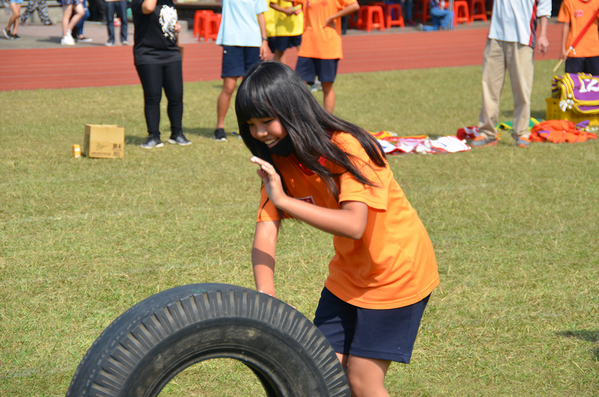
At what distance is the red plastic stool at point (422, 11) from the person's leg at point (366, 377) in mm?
21661

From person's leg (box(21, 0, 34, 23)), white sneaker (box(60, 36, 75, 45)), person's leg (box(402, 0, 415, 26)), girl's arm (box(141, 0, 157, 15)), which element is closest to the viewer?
girl's arm (box(141, 0, 157, 15))

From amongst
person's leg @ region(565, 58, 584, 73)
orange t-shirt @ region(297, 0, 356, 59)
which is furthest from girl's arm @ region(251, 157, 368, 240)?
person's leg @ region(565, 58, 584, 73)

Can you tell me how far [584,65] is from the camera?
7.87 metres

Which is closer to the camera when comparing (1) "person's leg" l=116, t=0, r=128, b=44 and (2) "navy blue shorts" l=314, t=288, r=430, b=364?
(2) "navy blue shorts" l=314, t=288, r=430, b=364

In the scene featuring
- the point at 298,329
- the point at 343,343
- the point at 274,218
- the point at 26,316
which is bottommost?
the point at 26,316

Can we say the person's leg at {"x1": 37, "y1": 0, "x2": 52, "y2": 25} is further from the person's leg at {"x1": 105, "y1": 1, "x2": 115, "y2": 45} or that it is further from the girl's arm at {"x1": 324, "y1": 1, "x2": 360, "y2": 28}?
the girl's arm at {"x1": 324, "y1": 1, "x2": 360, "y2": 28}

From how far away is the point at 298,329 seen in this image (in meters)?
1.64

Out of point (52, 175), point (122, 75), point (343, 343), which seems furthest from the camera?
point (122, 75)

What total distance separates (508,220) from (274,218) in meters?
2.91

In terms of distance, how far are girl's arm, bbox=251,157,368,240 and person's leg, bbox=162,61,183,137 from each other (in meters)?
4.96

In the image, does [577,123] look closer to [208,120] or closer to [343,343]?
[208,120]

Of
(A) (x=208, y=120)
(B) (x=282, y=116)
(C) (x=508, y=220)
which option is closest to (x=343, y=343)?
(B) (x=282, y=116)

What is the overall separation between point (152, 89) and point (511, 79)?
3878mm

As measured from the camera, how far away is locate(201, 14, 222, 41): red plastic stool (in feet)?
59.6
